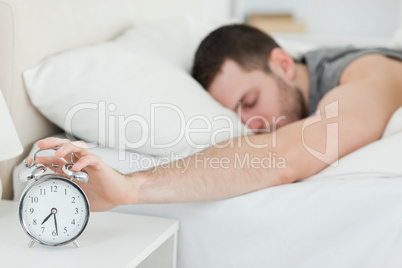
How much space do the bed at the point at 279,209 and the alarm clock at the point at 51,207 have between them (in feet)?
0.88

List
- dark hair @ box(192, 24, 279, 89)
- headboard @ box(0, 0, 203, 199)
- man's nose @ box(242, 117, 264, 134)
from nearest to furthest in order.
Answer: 1. headboard @ box(0, 0, 203, 199)
2. man's nose @ box(242, 117, 264, 134)
3. dark hair @ box(192, 24, 279, 89)

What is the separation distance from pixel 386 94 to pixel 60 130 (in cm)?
90

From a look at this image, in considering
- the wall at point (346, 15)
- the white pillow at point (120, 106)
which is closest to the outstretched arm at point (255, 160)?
the white pillow at point (120, 106)

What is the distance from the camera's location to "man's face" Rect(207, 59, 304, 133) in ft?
5.16

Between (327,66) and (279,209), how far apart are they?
766 millimetres

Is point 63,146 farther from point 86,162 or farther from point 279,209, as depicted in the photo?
point 279,209

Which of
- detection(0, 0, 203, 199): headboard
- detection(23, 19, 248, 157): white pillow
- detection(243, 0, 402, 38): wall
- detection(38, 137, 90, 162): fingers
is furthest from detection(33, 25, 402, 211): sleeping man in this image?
detection(243, 0, 402, 38): wall

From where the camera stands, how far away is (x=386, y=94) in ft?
4.51

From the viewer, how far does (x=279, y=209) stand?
3.50 feet

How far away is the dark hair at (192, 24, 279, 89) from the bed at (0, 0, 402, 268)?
1.58ft

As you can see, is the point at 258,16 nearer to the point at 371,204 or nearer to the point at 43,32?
the point at 43,32

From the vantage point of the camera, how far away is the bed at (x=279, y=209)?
1.01 m

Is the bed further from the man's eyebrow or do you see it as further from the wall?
the wall

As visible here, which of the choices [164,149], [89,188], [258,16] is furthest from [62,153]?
[258,16]
